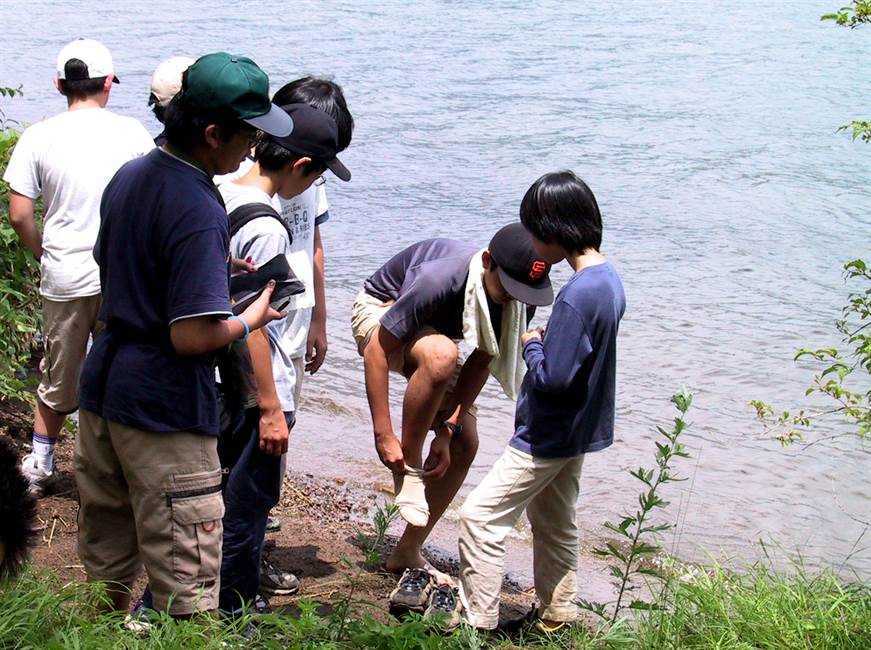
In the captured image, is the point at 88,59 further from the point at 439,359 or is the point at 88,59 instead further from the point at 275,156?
the point at 439,359

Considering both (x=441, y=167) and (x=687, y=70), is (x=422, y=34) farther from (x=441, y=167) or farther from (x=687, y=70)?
(x=441, y=167)

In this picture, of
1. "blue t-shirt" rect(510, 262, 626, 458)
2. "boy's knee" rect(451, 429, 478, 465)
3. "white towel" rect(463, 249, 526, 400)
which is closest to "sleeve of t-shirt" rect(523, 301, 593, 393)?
"blue t-shirt" rect(510, 262, 626, 458)

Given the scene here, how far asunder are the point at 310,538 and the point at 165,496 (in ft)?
6.66

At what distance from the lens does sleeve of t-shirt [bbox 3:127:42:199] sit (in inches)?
199

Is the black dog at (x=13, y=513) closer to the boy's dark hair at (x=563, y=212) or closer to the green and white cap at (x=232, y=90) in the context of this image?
the green and white cap at (x=232, y=90)

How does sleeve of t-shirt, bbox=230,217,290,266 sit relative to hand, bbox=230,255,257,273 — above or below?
above

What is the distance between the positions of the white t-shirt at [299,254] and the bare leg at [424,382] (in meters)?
0.45

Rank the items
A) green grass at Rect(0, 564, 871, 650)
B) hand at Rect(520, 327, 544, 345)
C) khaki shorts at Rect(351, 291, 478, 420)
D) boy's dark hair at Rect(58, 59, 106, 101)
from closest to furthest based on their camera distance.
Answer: green grass at Rect(0, 564, 871, 650) → hand at Rect(520, 327, 544, 345) → khaki shorts at Rect(351, 291, 478, 420) → boy's dark hair at Rect(58, 59, 106, 101)

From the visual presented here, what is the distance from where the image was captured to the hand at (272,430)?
3.88 m

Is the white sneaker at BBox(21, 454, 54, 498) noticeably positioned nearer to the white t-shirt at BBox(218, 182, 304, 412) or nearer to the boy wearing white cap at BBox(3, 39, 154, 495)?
the boy wearing white cap at BBox(3, 39, 154, 495)

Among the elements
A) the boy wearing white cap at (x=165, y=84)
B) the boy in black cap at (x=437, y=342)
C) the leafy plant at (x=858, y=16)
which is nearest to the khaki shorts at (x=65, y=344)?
the boy wearing white cap at (x=165, y=84)

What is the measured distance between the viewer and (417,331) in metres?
4.41

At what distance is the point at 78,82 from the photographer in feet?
17.0

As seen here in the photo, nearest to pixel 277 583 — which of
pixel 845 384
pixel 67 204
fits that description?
pixel 67 204
